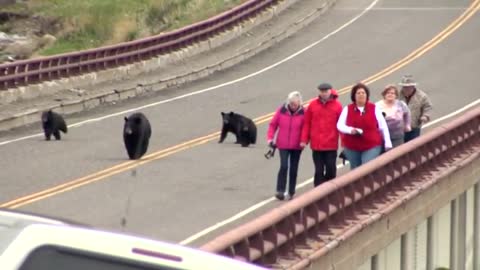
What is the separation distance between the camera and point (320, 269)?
11289 mm

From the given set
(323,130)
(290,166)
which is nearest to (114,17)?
(290,166)

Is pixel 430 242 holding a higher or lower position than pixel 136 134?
lower

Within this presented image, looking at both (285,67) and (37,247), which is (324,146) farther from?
(285,67)

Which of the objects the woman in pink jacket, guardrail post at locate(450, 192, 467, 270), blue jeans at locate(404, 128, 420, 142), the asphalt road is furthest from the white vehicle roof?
guardrail post at locate(450, 192, 467, 270)

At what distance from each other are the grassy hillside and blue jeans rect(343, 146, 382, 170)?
84.8 ft

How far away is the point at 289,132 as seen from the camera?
54.4 ft

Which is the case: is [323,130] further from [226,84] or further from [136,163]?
[226,84]

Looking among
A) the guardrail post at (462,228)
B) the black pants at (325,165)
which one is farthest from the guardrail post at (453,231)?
the black pants at (325,165)

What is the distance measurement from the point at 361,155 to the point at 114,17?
1197 inches

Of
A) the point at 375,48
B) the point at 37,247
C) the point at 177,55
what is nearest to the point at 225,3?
the point at 375,48

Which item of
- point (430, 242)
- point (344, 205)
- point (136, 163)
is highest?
point (136, 163)

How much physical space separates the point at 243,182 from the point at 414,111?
326 centimetres

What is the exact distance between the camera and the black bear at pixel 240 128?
22469 millimetres

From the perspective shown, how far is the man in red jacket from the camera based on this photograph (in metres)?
15.9
